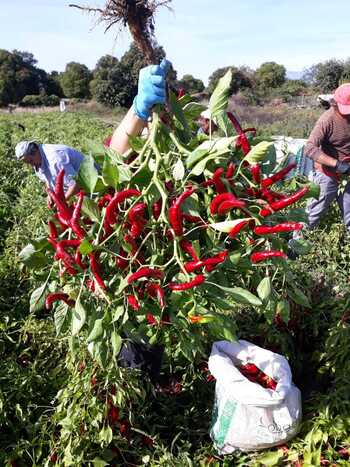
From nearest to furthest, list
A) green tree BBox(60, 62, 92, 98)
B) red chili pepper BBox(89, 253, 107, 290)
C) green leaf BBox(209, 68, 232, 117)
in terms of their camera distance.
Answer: red chili pepper BBox(89, 253, 107, 290) → green leaf BBox(209, 68, 232, 117) → green tree BBox(60, 62, 92, 98)

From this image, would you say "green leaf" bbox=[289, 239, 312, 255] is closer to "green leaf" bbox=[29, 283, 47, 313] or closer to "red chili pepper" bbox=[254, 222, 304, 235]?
"red chili pepper" bbox=[254, 222, 304, 235]

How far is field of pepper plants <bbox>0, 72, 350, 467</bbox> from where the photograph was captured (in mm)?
1488

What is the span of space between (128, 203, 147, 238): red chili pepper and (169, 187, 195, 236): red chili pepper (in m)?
0.10

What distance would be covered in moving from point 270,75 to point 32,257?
96.4 ft

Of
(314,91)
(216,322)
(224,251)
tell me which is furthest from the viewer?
(314,91)

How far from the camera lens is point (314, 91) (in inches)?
957

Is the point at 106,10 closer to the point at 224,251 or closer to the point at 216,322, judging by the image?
the point at 224,251

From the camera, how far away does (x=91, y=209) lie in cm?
148


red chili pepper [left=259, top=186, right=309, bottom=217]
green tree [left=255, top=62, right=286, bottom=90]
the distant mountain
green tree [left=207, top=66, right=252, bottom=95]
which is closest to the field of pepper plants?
red chili pepper [left=259, top=186, right=309, bottom=217]

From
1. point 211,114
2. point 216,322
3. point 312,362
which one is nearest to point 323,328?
point 312,362

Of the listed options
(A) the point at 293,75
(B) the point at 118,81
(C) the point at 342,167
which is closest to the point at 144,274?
(C) the point at 342,167

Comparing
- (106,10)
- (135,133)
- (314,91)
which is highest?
(106,10)

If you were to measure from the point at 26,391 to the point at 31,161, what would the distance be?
6.30 ft

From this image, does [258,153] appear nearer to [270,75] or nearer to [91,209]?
[91,209]
